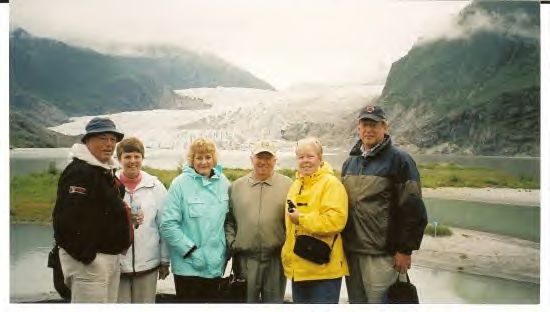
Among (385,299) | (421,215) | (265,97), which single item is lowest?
(385,299)

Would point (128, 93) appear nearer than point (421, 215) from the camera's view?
No

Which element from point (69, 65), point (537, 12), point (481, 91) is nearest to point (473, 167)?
point (481, 91)

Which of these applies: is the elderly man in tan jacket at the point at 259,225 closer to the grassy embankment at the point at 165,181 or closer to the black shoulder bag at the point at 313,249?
the black shoulder bag at the point at 313,249

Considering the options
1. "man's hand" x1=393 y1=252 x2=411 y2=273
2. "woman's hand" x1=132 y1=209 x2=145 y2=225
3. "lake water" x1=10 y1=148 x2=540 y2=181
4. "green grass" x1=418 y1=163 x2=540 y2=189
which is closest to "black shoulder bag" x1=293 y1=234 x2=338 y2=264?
"man's hand" x1=393 y1=252 x2=411 y2=273

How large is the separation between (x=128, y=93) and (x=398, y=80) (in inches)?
111

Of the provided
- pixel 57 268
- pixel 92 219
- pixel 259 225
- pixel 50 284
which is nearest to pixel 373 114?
pixel 259 225

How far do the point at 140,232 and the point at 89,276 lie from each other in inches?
17.3

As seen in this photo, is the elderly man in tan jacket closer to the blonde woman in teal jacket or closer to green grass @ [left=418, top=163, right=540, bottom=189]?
the blonde woman in teal jacket

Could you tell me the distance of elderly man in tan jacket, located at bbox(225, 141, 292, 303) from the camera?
3516mm

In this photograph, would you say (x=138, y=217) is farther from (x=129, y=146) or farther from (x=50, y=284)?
(x=50, y=284)

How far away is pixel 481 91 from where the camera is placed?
16.9ft

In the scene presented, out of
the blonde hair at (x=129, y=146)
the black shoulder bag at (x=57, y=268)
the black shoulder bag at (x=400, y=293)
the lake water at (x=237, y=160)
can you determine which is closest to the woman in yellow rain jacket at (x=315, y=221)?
the black shoulder bag at (x=400, y=293)

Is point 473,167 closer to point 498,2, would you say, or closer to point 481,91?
point 481,91

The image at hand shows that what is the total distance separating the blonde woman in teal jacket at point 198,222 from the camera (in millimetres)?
3434
